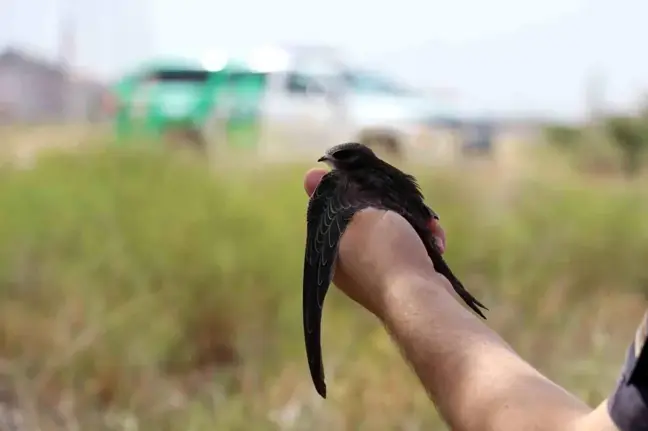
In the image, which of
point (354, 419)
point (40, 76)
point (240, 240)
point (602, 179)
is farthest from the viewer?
point (40, 76)

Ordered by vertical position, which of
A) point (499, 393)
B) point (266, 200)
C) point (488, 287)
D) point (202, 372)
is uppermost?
point (499, 393)

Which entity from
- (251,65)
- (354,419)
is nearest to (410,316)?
(354,419)

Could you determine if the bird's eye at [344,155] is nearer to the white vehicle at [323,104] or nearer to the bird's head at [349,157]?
the bird's head at [349,157]

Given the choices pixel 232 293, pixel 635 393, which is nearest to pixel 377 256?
Answer: pixel 635 393

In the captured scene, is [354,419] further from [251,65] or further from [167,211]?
[251,65]

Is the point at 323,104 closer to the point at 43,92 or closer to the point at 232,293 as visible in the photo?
the point at 43,92

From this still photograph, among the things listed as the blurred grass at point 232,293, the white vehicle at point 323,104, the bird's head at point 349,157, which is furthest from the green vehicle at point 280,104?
the bird's head at point 349,157

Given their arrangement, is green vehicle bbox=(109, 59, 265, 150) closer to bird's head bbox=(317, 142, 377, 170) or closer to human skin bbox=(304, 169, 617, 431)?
bird's head bbox=(317, 142, 377, 170)
